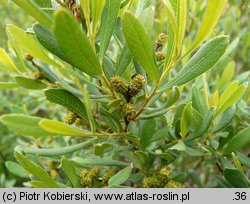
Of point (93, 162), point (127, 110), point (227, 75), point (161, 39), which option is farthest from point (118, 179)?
point (227, 75)

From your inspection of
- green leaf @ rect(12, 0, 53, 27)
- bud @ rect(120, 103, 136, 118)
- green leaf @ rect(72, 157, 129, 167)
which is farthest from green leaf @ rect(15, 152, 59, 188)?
green leaf @ rect(12, 0, 53, 27)

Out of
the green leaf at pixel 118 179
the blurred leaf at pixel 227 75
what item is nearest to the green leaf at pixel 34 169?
the green leaf at pixel 118 179

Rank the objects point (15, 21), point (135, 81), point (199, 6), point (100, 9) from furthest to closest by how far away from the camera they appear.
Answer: point (15, 21) < point (199, 6) < point (135, 81) < point (100, 9)

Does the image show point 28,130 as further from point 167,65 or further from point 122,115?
point 167,65

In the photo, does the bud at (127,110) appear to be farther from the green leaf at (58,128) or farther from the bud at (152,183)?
the bud at (152,183)

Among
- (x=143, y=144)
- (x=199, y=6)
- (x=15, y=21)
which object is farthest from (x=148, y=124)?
(x=15, y=21)

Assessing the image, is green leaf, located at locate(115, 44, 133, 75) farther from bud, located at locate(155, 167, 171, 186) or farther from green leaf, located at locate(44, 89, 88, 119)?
bud, located at locate(155, 167, 171, 186)

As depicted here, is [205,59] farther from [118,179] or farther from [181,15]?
[118,179]
